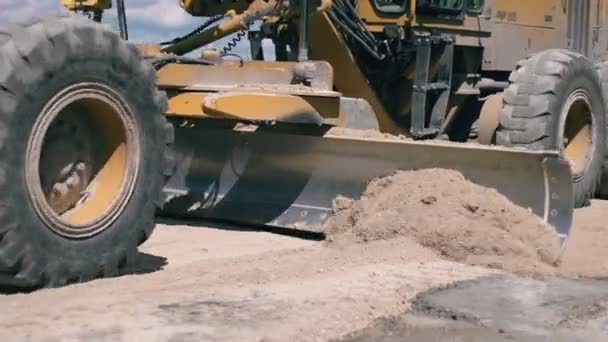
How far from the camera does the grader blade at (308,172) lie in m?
6.82

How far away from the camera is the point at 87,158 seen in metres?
5.75

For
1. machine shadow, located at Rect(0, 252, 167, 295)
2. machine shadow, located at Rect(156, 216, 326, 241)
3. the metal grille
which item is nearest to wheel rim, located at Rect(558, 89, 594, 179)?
the metal grille

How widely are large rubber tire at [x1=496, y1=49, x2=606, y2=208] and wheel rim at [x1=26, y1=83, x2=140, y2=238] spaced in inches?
156

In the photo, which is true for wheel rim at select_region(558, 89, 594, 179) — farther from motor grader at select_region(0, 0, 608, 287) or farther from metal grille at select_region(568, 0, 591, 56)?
metal grille at select_region(568, 0, 591, 56)

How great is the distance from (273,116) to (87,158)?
1.89 meters

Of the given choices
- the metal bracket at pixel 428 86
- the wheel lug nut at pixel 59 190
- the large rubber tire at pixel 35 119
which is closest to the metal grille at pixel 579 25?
the metal bracket at pixel 428 86

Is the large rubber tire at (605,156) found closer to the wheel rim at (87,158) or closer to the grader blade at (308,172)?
the grader blade at (308,172)

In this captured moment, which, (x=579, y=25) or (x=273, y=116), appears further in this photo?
(x=579, y=25)

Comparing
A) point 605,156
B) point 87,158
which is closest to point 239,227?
point 87,158

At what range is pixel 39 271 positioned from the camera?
511 centimetres

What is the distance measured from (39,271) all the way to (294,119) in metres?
2.76

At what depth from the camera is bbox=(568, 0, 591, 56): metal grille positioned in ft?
37.8

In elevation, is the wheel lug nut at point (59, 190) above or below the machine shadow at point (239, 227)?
above

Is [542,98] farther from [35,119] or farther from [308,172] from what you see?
[35,119]
